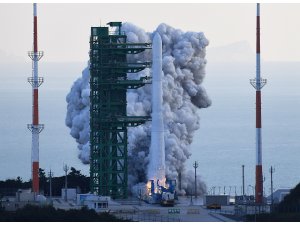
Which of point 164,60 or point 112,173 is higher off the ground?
point 164,60

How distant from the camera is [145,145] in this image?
101938mm

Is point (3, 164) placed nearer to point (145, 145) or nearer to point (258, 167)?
point (145, 145)

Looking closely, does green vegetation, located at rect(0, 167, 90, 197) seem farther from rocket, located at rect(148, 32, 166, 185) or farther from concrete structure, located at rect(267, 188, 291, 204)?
concrete structure, located at rect(267, 188, 291, 204)

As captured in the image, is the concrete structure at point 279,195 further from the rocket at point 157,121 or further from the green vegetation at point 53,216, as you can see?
the green vegetation at point 53,216

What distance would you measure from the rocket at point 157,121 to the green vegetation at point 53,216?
15.1m

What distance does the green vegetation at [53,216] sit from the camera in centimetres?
7744

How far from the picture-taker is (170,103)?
10325 centimetres

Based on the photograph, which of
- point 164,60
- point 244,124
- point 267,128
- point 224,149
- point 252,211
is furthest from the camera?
point 244,124

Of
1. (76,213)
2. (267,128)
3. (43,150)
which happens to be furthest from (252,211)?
(267,128)

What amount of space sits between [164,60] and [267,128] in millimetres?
69274

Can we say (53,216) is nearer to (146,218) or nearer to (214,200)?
(146,218)

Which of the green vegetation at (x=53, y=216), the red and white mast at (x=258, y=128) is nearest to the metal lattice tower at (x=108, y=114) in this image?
the red and white mast at (x=258, y=128)

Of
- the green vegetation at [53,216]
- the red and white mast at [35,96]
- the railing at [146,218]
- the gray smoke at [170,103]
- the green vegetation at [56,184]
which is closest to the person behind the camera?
the green vegetation at [53,216]

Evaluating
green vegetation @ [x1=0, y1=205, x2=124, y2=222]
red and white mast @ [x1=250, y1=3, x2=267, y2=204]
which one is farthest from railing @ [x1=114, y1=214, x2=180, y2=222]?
red and white mast @ [x1=250, y1=3, x2=267, y2=204]
